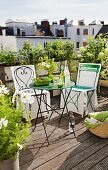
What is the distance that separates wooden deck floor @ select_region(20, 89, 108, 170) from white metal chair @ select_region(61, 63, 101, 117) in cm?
64

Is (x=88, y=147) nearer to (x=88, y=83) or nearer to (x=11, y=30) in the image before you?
Result: (x=88, y=83)

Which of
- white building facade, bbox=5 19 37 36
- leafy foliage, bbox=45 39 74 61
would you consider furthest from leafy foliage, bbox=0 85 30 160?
white building facade, bbox=5 19 37 36

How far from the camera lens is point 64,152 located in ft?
10.7

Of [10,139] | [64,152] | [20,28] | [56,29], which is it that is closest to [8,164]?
[10,139]

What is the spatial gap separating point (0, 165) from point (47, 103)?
2.24 metres

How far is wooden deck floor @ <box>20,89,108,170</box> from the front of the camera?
296cm

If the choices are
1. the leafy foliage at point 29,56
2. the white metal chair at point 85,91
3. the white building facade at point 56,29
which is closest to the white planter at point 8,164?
the white metal chair at point 85,91

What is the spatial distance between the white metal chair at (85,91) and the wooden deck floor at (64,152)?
0.64 meters

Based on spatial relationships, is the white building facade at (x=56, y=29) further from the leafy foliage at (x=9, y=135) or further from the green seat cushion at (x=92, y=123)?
the leafy foliage at (x=9, y=135)

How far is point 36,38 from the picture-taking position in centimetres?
2577

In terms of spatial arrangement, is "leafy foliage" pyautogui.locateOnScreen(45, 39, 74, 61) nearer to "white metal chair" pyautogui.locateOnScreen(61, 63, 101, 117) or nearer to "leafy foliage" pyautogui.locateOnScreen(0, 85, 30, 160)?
"white metal chair" pyautogui.locateOnScreen(61, 63, 101, 117)

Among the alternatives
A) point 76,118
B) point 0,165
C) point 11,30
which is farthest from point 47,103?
point 11,30

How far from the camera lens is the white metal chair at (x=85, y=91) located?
4537mm

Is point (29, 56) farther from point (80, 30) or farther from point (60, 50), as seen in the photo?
point (80, 30)
